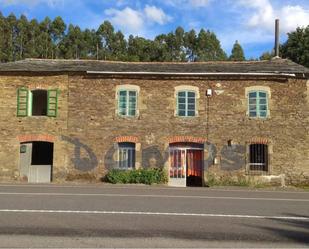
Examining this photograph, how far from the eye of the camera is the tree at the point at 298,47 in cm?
4034

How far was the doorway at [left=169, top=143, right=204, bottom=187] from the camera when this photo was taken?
2333 centimetres

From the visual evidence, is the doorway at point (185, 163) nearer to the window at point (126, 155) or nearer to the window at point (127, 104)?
the window at point (126, 155)

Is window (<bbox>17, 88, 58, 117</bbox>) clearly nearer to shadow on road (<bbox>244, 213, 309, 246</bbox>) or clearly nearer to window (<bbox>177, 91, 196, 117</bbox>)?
window (<bbox>177, 91, 196, 117</bbox>)

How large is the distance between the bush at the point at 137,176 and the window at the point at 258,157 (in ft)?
14.8

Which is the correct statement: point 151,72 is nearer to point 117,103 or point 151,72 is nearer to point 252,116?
point 117,103

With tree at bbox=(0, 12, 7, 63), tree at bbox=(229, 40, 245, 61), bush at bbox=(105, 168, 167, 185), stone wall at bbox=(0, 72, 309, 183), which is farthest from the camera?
tree at bbox=(229, 40, 245, 61)

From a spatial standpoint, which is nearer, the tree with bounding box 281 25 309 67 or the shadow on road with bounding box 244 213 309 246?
the shadow on road with bounding box 244 213 309 246

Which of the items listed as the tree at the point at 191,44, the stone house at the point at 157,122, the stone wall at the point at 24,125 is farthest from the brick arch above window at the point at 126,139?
the tree at the point at 191,44

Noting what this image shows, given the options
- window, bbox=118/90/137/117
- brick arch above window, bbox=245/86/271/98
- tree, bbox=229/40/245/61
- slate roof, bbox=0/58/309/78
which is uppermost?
tree, bbox=229/40/245/61

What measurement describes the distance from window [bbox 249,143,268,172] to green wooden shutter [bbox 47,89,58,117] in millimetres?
9846

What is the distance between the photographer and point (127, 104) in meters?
23.3

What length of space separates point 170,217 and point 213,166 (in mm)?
13109

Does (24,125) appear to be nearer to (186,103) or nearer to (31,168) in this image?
(31,168)

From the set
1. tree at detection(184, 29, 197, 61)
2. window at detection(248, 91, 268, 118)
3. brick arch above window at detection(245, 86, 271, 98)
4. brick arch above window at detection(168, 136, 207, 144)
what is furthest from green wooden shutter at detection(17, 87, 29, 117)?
tree at detection(184, 29, 197, 61)
